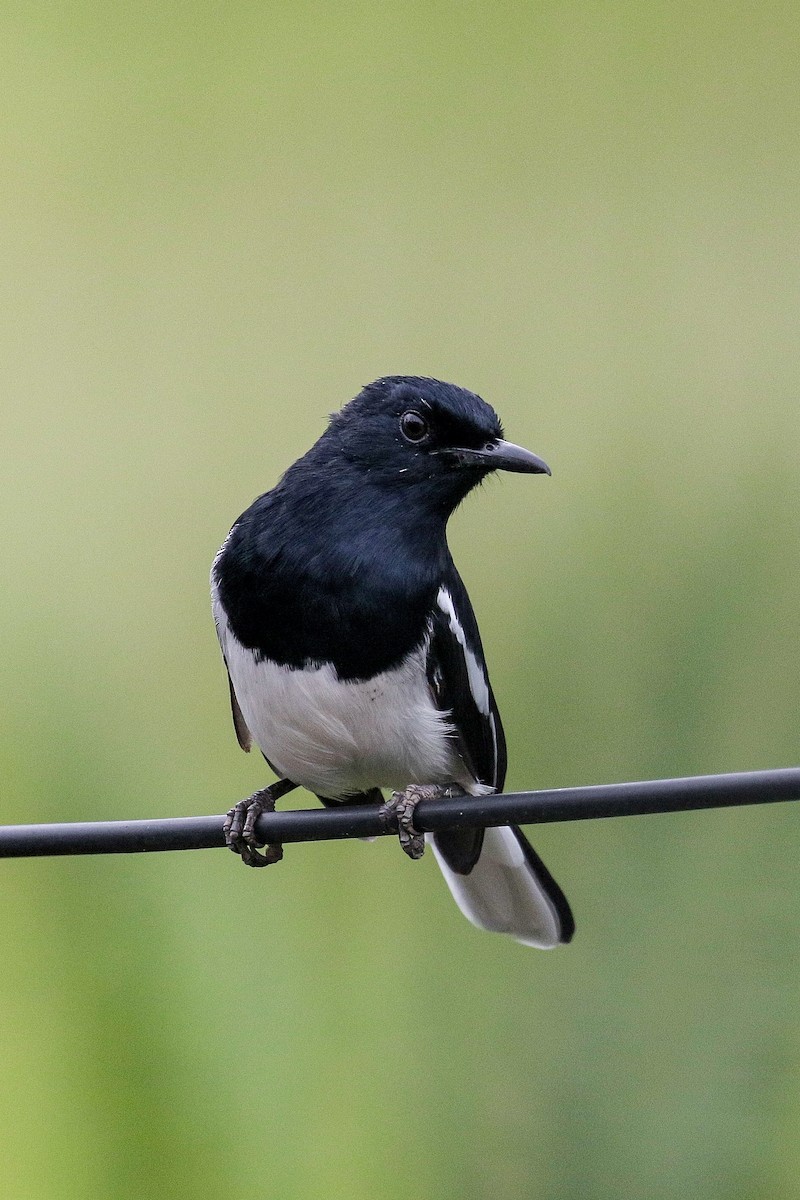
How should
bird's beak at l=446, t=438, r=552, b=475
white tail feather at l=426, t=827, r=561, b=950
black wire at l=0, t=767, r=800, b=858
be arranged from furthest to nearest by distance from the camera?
1. white tail feather at l=426, t=827, r=561, b=950
2. bird's beak at l=446, t=438, r=552, b=475
3. black wire at l=0, t=767, r=800, b=858

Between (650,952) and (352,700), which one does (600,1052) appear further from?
(352,700)

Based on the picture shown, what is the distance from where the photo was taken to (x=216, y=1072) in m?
2.45

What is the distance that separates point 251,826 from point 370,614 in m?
0.25

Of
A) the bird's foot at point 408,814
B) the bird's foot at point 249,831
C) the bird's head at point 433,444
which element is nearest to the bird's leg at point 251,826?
the bird's foot at point 249,831

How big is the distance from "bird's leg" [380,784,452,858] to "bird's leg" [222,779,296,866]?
14 cm

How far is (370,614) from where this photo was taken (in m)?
1.28

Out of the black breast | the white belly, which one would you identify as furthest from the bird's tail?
the black breast

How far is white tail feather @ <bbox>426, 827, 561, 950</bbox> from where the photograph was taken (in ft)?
5.02

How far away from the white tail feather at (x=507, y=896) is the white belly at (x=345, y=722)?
17 cm

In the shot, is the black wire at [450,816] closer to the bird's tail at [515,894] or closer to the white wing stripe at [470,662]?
the white wing stripe at [470,662]

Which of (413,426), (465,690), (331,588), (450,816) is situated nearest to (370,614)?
(331,588)

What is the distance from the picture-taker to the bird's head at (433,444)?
1396 millimetres

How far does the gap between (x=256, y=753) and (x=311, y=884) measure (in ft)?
1.02

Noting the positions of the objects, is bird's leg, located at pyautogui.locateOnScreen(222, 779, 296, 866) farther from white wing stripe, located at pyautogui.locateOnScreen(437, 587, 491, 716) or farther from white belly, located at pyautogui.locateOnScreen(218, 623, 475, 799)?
white wing stripe, located at pyautogui.locateOnScreen(437, 587, 491, 716)
